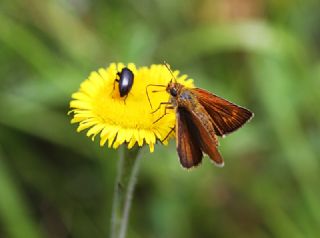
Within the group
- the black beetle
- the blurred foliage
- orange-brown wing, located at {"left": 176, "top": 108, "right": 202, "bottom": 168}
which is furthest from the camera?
the blurred foliage

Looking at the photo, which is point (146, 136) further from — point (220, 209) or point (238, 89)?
point (238, 89)

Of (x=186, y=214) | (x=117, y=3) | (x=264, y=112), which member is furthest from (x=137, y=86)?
(x=117, y=3)

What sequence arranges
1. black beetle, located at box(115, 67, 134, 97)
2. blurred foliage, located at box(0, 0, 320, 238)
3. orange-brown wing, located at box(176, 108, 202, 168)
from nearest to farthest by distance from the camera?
orange-brown wing, located at box(176, 108, 202, 168) < black beetle, located at box(115, 67, 134, 97) < blurred foliage, located at box(0, 0, 320, 238)

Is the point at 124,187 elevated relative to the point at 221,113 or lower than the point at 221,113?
lower

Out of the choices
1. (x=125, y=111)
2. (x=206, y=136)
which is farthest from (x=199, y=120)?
(x=125, y=111)

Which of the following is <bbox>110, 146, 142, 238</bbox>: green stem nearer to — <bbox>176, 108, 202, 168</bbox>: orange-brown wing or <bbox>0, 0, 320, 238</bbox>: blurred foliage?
<bbox>176, 108, 202, 168</bbox>: orange-brown wing

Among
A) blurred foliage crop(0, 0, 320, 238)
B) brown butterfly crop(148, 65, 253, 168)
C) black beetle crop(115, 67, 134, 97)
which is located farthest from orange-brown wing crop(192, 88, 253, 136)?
blurred foliage crop(0, 0, 320, 238)

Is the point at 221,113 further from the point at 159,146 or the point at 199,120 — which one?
the point at 159,146
